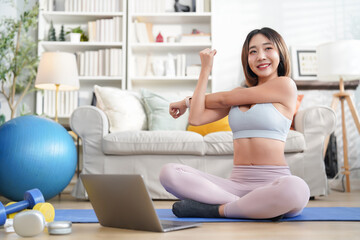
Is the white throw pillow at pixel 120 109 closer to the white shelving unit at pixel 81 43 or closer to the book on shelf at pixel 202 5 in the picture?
the white shelving unit at pixel 81 43

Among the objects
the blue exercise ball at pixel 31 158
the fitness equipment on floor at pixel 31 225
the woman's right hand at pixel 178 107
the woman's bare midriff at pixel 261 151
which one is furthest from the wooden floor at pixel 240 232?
the blue exercise ball at pixel 31 158

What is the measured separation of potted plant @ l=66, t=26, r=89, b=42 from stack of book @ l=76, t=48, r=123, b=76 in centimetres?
15

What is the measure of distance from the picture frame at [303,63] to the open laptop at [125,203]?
10.5ft

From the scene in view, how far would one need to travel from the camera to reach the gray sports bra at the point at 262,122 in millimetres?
1771

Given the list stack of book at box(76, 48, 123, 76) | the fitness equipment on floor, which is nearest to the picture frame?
stack of book at box(76, 48, 123, 76)

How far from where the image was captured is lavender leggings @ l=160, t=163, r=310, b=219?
162 centimetres

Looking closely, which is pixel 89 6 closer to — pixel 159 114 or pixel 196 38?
pixel 196 38

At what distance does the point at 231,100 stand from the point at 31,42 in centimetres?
308

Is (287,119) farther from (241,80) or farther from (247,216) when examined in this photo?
(241,80)

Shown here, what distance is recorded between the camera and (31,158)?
7.68 feet

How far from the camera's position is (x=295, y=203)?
163 centimetres

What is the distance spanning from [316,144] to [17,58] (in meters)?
2.96

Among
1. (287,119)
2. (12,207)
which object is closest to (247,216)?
(287,119)

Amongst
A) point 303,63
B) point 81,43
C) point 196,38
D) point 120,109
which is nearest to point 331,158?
point 303,63
